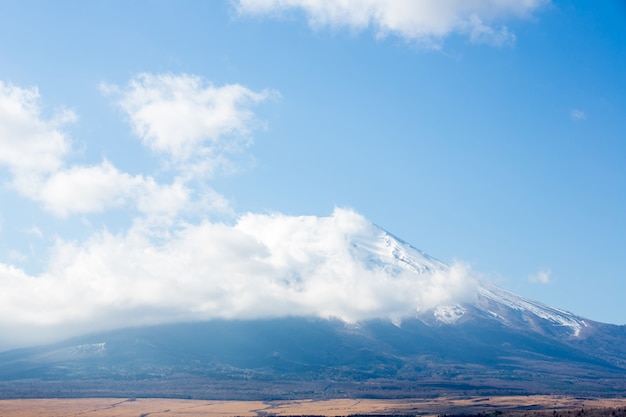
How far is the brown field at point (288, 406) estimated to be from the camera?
12031cm

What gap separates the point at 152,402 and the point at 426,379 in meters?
89.7

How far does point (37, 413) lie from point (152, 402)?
29215 millimetres

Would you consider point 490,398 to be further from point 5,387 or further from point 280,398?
point 5,387

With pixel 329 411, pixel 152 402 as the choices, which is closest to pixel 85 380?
pixel 152 402

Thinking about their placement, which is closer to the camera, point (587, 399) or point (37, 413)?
point (37, 413)

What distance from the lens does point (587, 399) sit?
145000 mm

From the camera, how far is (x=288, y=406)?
135625mm

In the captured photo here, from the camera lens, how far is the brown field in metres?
120

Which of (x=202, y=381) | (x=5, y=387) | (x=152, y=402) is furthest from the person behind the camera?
(x=202, y=381)

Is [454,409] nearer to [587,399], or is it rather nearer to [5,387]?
[587,399]

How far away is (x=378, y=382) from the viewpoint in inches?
7687

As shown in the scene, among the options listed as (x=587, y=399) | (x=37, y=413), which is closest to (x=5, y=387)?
(x=37, y=413)

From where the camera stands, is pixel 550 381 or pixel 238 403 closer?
pixel 238 403

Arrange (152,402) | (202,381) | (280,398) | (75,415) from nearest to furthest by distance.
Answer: (75,415), (152,402), (280,398), (202,381)
